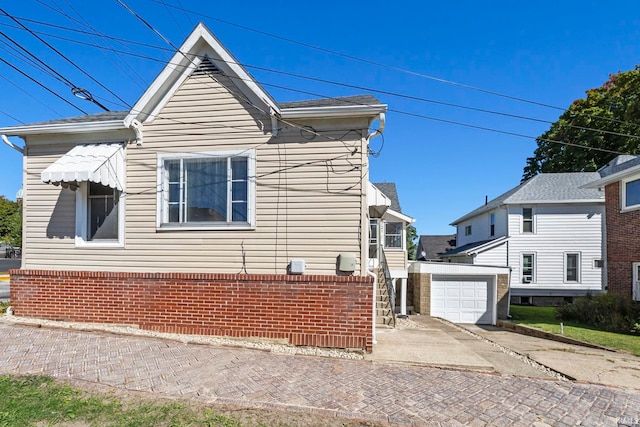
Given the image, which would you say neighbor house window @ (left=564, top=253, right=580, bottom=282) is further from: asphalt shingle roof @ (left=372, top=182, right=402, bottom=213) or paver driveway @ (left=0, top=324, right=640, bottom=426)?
paver driveway @ (left=0, top=324, right=640, bottom=426)

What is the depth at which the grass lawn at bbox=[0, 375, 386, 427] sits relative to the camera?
3668 millimetres

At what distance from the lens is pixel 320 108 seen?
6762 mm

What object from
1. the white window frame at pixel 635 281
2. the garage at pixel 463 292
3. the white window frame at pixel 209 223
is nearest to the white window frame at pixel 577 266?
the garage at pixel 463 292

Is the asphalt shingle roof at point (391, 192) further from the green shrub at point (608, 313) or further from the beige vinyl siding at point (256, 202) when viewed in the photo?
the beige vinyl siding at point (256, 202)

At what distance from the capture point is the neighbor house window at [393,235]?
1717 centimetres

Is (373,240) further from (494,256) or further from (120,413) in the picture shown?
(120,413)

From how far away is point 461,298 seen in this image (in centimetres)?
1605

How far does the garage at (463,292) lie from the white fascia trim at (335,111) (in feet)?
36.7

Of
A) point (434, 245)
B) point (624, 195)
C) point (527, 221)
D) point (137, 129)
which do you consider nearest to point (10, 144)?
point (137, 129)

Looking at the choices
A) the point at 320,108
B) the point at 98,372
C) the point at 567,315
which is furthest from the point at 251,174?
the point at 567,315

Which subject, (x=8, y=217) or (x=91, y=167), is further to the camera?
(x=8, y=217)

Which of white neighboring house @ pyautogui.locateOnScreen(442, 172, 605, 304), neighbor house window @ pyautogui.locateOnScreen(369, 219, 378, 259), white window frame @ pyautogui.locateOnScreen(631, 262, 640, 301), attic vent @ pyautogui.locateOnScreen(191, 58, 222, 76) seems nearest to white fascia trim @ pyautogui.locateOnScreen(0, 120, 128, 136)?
attic vent @ pyautogui.locateOnScreen(191, 58, 222, 76)

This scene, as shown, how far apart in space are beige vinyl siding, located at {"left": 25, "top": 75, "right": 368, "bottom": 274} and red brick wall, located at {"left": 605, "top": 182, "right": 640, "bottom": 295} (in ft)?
41.2

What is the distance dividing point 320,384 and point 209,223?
4.10 meters
